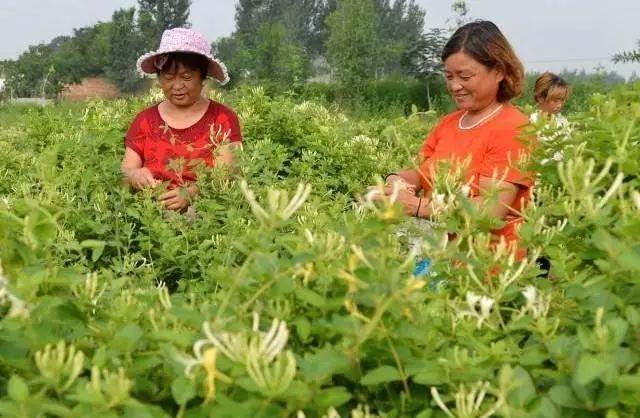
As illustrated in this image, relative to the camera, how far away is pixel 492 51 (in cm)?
327

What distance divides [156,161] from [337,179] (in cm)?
108

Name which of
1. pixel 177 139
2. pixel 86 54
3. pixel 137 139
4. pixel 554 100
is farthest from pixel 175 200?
pixel 86 54

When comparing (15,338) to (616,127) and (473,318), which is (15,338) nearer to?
(473,318)

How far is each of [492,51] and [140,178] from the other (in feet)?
5.39

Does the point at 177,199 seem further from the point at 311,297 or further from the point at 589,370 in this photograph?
the point at 589,370

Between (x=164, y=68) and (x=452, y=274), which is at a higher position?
(x=164, y=68)

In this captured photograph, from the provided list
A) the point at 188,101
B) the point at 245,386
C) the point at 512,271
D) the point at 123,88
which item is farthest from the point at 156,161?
the point at 123,88

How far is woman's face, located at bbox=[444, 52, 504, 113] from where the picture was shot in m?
3.28

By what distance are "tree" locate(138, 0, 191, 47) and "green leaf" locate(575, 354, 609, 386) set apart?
185 feet

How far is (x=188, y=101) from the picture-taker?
4.42 m

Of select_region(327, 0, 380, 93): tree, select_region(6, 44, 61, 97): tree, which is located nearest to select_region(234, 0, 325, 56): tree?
select_region(6, 44, 61, 97): tree

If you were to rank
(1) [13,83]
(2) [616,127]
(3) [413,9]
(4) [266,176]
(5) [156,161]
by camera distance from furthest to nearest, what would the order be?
(3) [413,9]
(1) [13,83]
(5) [156,161]
(4) [266,176]
(2) [616,127]

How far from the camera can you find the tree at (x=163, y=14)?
2247 inches

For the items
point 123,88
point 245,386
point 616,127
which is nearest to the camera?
point 245,386
